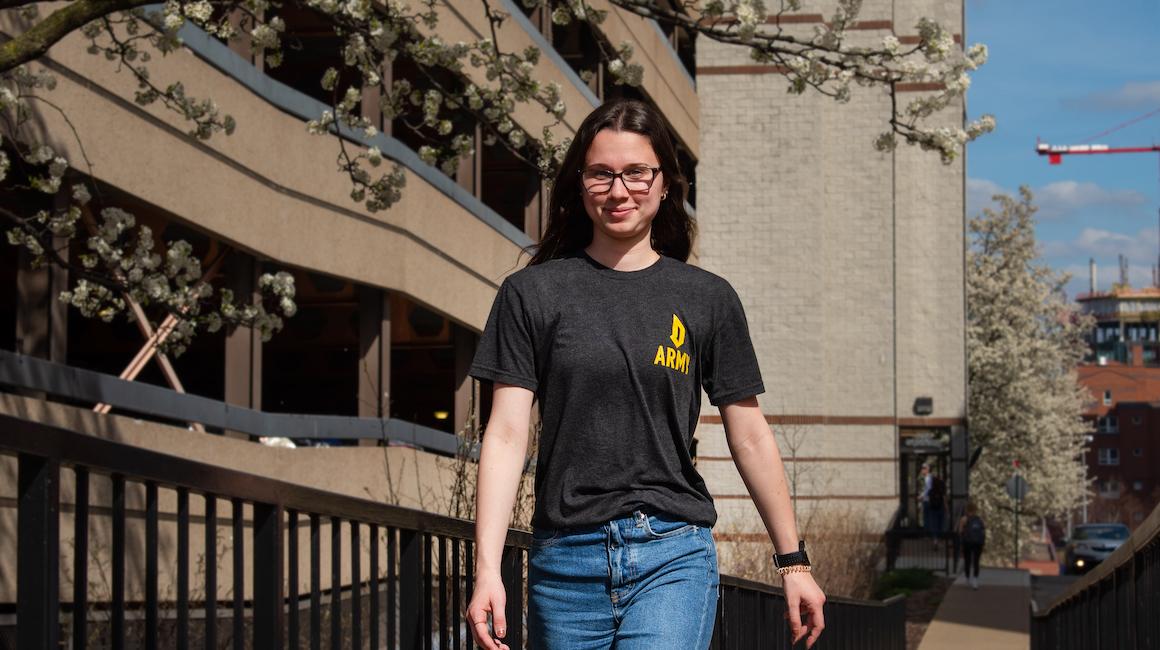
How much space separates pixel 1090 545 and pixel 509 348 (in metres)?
48.6

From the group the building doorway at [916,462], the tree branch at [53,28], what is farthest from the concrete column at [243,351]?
the building doorway at [916,462]

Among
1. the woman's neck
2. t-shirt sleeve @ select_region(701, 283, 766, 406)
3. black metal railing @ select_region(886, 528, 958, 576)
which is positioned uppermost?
the woman's neck

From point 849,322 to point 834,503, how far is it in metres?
4.46

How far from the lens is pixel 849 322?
37719 millimetres

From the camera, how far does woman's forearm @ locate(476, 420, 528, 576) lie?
397 centimetres

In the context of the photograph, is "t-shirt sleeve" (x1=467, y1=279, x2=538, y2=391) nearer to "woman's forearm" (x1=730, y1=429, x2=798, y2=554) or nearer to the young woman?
the young woman

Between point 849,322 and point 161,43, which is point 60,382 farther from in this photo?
point 849,322

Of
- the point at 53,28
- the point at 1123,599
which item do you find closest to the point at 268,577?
the point at 53,28

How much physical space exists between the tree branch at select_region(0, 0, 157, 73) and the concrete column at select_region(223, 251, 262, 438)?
7.92 m

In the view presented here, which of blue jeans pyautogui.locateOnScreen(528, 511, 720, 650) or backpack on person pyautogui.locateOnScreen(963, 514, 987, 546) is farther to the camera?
backpack on person pyautogui.locateOnScreen(963, 514, 987, 546)

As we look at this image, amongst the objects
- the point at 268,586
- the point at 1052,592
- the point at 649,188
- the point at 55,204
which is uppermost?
the point at 55,204

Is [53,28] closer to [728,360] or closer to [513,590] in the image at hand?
[513,590]

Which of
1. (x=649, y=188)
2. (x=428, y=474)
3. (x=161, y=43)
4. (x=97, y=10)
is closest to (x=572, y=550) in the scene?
(x=649, y=188)

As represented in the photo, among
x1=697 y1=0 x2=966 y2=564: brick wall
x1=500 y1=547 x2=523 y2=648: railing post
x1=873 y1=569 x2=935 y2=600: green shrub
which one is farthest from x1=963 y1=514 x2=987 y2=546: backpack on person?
x1=500 y1=547 x2=523 y2=648: railing post
